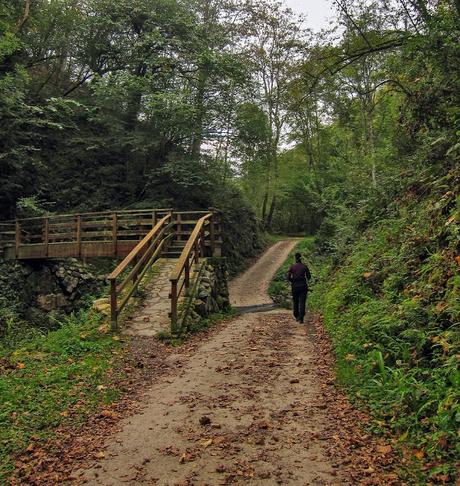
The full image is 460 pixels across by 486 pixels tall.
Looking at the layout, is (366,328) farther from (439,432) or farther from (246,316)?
(246,316)

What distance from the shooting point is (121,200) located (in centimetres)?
2073

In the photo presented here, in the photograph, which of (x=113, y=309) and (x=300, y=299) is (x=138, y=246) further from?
(x=300, y=299)

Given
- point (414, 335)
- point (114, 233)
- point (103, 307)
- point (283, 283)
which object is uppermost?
point (114, 233)

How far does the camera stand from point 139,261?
A: 956cm

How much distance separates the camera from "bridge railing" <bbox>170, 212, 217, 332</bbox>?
8.48 m

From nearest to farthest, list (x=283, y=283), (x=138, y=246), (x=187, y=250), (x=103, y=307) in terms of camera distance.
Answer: (x=103, y=307)
(x=187, y=250)
(x=138, y=246)
(x=283, y=283)

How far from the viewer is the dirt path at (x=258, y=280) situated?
58.4 feet

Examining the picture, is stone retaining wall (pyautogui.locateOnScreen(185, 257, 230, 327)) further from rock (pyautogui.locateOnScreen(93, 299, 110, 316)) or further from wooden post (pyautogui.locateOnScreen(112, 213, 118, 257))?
wooden post (pyautogui.locateOnScreen(112, 213, 118, 257))

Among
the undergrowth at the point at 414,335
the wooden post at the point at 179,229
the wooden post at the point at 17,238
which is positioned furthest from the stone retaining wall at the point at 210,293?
the wooden post at the point at 17,238

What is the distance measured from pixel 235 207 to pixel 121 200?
6.89m

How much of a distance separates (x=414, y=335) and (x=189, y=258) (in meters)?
6.49

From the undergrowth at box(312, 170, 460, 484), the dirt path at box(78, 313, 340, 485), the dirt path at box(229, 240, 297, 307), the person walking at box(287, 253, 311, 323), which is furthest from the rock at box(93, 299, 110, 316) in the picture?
the dirt path at box(229, 240, 297, 307)

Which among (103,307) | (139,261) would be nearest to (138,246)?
(139,261)

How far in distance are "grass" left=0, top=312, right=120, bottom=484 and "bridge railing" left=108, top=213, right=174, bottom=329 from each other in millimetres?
748
